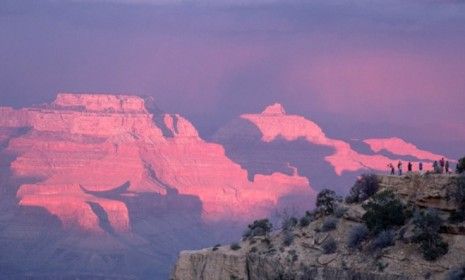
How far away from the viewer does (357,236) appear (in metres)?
50.2

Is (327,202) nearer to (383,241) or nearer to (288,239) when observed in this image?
(288,239)

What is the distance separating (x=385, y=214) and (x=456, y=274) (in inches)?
198

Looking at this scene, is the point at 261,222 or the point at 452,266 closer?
the point at 452,266

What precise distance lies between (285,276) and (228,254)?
11.7 ft

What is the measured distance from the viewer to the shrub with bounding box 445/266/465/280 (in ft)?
147

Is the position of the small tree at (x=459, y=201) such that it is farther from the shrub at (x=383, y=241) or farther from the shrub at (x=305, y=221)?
the shrub at (x=305, y=221)

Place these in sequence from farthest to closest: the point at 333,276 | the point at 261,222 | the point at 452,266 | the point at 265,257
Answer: the point at 261,222
the point at 265,257
the point at 333,276
the point at 452,266

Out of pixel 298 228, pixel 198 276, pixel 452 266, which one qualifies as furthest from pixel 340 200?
pixel 452 266

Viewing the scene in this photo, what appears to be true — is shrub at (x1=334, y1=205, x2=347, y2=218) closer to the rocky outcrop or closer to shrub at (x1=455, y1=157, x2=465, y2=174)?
the rocky outcrop

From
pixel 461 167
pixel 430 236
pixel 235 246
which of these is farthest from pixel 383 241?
pixel 235 246

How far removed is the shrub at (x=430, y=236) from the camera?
155ft

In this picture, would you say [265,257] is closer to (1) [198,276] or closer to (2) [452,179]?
(1) [198,276]

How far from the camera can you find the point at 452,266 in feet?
152

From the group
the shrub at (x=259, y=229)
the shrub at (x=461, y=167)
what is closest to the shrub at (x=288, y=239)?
the shrub at (x=259, y=229)
